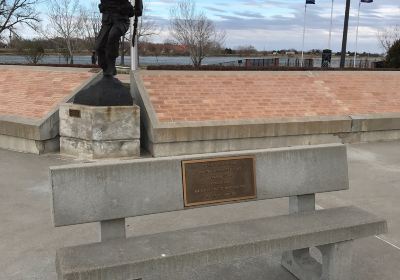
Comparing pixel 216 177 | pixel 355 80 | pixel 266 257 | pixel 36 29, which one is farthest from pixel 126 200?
pixel 36 29

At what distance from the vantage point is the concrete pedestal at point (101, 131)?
7547mm

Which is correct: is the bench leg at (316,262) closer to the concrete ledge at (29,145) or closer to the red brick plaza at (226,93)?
the red brick plaza at (226,93)

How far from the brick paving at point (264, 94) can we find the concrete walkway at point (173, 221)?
6.47ft

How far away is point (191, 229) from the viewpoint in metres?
3.39

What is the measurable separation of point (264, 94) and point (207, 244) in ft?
22.2

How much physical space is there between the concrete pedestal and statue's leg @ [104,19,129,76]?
0.78 metres

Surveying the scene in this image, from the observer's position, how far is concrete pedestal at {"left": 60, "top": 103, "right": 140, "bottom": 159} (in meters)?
7.55

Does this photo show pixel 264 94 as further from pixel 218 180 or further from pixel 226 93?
pixel 218 180

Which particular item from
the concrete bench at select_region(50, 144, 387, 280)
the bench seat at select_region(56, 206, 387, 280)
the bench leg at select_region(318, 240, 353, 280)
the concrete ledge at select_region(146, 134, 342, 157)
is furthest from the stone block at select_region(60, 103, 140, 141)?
the bench leg at select_region(318, 240, 353, 280)

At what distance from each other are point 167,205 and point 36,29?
33715 millimetres

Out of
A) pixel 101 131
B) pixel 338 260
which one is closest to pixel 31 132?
pixel 101 131

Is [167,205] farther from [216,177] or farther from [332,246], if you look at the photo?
[332,246]

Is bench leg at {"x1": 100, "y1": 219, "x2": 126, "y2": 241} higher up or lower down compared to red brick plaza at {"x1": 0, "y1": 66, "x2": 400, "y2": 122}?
lower down

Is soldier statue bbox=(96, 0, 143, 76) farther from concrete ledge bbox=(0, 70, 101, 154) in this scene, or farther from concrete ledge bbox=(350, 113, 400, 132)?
concrete ledge bbox=(350, 113, 400, 132)
